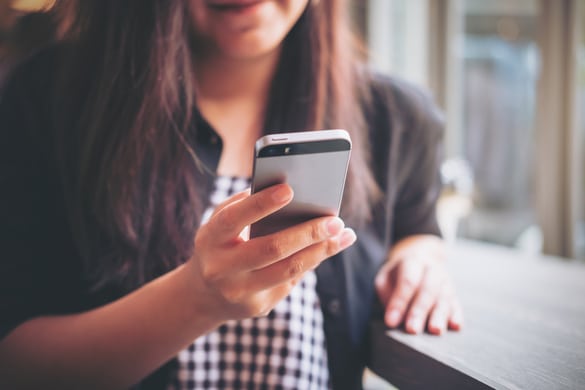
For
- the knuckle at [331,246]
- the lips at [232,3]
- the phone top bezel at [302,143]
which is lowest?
the knuckle at [331,246]

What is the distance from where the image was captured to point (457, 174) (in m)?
1.87

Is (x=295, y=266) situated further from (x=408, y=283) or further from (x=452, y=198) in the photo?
(x=452, y=198)

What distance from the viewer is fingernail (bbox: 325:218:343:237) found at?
46 cm

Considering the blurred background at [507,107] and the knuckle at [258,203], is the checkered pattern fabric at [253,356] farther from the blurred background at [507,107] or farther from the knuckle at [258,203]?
the blurred background at [507,107]

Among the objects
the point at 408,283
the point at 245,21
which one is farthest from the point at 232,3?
the point at 408,283

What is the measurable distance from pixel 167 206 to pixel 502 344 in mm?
533

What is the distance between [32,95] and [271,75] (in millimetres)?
433

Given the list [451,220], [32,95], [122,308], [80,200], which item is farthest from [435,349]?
[451,220]

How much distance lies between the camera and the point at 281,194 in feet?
1.36

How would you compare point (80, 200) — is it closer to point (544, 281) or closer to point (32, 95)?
point (32, 95)

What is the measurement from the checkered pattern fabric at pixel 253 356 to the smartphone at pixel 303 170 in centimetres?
28

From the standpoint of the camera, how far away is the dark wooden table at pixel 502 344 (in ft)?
1.65

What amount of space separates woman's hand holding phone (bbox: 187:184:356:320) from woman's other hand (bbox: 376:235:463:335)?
0.25 m

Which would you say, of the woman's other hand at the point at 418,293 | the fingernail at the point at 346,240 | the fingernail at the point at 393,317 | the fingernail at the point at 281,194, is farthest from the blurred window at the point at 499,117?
the fingernail at the point at 281,194
